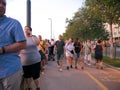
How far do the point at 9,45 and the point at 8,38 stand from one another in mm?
80

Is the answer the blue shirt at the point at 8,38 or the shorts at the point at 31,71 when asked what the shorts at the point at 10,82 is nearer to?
the blue shirt at the point at 8,38

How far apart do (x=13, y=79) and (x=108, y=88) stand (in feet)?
23.1

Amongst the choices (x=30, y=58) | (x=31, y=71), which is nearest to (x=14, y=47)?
(x=30, y=58)

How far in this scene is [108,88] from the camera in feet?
33.7

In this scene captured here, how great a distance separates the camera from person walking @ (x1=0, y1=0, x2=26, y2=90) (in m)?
3.49

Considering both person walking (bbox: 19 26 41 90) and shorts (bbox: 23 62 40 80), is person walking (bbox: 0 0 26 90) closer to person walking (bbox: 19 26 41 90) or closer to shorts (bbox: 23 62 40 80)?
person walking (bbox: 19 26 41 90)

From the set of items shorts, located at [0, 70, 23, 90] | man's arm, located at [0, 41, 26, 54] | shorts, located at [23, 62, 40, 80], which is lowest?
shorts, located at [23, 62, 40, 80]

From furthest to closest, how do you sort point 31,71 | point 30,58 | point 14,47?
point 31,71 → point 30,58 → point 14,47

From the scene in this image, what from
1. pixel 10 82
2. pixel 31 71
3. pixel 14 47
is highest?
pixel 14 47

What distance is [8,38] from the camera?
352cm

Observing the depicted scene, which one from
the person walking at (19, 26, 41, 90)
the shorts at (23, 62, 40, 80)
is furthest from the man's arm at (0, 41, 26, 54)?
the shorts at (23, 62, 40, 80)

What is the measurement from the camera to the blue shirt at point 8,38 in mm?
3498

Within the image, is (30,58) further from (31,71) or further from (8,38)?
(8,38)

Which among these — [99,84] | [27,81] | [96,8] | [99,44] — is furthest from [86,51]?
[27,81]
